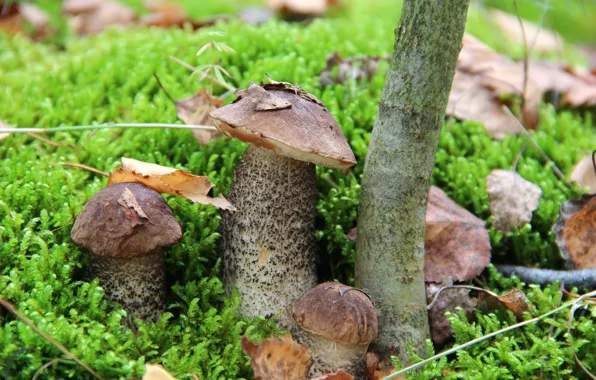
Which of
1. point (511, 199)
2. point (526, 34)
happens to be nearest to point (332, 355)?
point (511, 199)

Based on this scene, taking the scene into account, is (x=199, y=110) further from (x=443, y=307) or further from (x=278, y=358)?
(x=443, y=307)

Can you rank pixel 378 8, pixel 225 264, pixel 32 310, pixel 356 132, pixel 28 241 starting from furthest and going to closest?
pixel 378 8 → pixel 356 132 → pixel 225 264 → pixel 28 241 → pixel 32 310

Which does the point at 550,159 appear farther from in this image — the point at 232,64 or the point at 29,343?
the point at 29,343

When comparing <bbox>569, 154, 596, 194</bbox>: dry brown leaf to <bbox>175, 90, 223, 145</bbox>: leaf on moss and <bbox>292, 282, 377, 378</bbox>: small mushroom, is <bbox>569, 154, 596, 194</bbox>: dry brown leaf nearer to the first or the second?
<bbox>292, 282, 377, 378</bbox>: small mushroom

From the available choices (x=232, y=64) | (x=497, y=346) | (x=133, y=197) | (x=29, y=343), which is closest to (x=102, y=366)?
(x=29, y=343)

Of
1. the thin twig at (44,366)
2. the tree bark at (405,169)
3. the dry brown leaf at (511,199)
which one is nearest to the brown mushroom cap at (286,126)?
the tree bark at (405,169)

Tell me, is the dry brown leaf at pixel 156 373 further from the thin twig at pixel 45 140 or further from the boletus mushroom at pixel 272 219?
the thin twig at pixel 45 140
